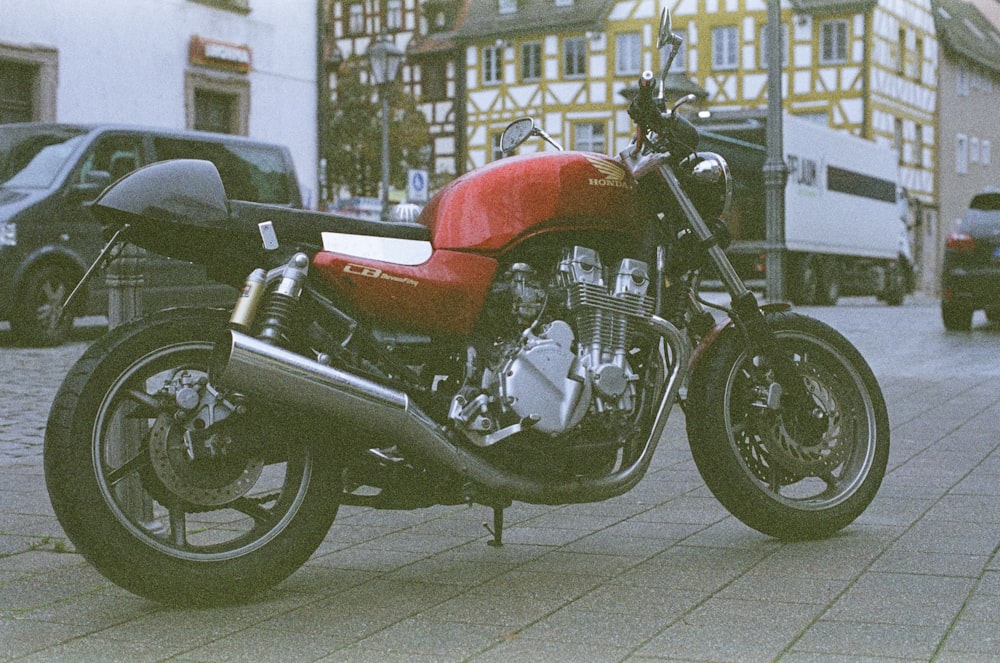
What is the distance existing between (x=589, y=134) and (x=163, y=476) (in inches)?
1838

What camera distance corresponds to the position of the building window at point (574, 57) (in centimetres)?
5016

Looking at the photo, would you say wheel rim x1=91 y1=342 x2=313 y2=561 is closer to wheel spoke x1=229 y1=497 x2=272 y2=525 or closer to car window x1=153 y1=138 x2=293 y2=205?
wheel spoke x1=229 y1=497 x2=272 y2=525

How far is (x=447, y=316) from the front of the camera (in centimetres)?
407

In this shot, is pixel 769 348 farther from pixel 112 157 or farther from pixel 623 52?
pixel 623 52

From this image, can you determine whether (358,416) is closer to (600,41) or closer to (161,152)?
(161,152)

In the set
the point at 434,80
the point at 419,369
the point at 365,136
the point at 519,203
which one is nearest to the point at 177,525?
the point at 419,369

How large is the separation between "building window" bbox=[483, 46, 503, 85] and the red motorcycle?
4760cm

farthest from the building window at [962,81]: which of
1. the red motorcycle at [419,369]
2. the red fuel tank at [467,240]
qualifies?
the red fuel tank at [467,240]

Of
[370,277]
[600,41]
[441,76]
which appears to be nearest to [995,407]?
[370,277]

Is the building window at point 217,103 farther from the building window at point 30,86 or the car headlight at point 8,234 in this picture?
the car headlight at point 8,234

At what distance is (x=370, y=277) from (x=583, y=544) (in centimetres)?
125

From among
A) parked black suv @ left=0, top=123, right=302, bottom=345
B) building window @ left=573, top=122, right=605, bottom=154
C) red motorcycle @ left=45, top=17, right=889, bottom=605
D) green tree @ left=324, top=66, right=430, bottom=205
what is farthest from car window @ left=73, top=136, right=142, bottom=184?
building window @ left=573, top=122, right=605, bottom=154

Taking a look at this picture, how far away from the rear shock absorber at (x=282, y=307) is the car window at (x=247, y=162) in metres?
10.3

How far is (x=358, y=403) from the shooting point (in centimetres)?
388
